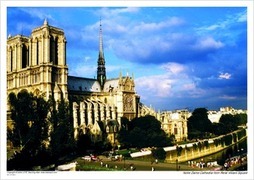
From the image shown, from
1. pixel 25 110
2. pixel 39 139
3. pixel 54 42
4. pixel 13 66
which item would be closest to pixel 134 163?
pixel 39 139

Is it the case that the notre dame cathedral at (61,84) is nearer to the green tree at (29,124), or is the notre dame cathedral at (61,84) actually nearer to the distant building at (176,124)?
the distant building at (176,124)

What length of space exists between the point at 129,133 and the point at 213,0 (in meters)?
14.8

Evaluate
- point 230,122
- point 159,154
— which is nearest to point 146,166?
point 159,154

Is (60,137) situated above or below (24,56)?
below

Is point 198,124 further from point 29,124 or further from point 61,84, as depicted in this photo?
point 29,124

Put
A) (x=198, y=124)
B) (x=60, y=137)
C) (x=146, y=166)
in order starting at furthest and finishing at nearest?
(x=198, y=124) < (x=60, y=137) < (x=146, y=166)

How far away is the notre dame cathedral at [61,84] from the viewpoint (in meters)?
32.2

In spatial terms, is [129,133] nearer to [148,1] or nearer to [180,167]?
[180,167]

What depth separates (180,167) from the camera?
66.0ft

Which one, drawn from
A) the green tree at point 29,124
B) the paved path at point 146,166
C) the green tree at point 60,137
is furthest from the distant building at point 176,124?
the green tree at point 29,124

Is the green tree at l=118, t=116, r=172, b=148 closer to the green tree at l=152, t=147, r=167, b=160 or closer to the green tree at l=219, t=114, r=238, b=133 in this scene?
the green tree at l=152, t=147, r=167, b=160

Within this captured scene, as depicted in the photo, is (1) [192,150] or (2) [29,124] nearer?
(2) [29,124]

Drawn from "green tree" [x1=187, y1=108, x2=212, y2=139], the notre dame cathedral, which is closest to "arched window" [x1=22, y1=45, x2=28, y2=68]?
the notre dame cathedral

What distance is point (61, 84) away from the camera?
1305 inches
